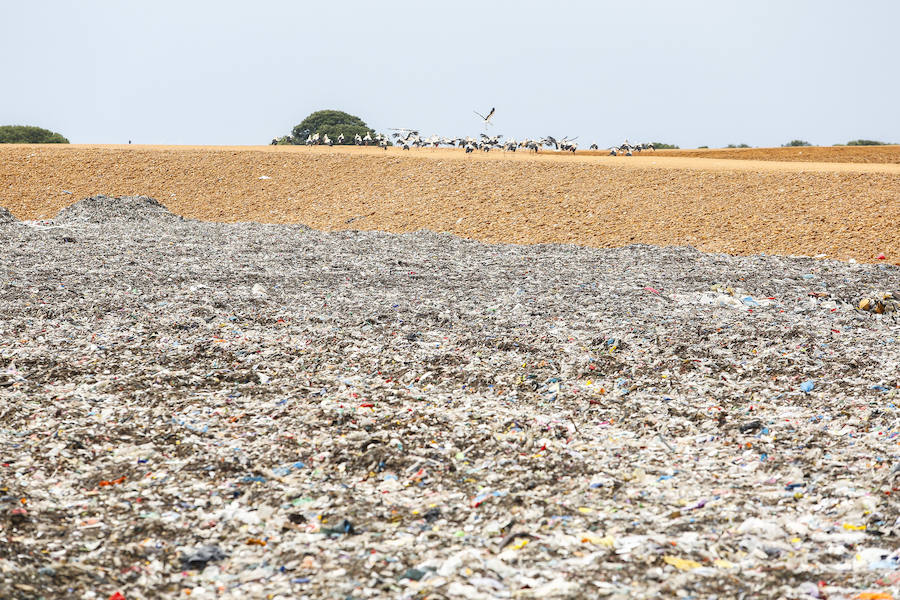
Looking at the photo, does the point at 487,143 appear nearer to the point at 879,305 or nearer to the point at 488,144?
the point at 488,144

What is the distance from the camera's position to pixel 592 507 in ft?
19.8

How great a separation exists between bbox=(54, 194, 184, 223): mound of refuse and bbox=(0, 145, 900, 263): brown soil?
5.16 ft

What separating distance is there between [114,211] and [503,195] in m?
10.5

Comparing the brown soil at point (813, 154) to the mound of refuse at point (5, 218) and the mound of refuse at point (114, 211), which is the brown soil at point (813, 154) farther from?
the mound of refuse at point (5, 218)

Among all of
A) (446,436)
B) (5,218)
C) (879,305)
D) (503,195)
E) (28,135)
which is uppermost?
(28,135)

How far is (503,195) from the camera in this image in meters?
23.0

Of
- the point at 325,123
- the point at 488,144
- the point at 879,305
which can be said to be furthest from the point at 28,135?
the point at 879,305

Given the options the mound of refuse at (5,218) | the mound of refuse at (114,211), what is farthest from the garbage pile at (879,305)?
the mound of refuse at (5,218)

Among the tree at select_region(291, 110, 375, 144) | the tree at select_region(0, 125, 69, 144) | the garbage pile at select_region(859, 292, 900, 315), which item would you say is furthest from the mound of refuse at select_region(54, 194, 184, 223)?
the tree at select_region(0, 125, 69, 144)

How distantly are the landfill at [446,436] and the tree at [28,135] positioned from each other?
145 feet

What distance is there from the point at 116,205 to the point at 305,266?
9964mm

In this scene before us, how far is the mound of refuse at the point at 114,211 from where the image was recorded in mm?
21609

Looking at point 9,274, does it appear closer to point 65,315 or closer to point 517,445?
point 65,315

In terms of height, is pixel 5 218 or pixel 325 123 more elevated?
pixel 325 123
